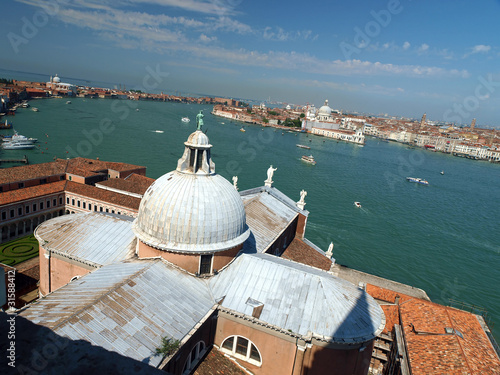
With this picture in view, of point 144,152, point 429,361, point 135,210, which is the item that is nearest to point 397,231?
point 429,361

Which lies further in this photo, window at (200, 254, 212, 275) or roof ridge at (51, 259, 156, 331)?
window at (200, 254, 212, 275)

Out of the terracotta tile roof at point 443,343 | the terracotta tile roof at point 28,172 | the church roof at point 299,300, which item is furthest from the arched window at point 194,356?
the terracotta tile roof at point 28,172

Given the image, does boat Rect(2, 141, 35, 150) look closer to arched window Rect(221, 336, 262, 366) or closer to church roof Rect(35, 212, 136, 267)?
church roof Rect(35, 212, 136, 267)

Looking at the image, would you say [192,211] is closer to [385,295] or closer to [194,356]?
[194,356]

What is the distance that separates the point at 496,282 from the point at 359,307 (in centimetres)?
2771

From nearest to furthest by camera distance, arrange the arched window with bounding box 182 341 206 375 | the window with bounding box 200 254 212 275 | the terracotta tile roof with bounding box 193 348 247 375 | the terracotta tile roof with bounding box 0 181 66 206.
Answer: the arched window with bounding box 182 341 206 375, the terracotta tile roof with bounding box 193 348 247 375, the window with bounding box 200 254 212 275, the terracotta tile roof with bounding box 0 181 66 206

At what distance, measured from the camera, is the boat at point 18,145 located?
5603cm

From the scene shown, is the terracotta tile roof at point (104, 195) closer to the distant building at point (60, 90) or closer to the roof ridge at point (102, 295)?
the roof ridge at point (102, 295)

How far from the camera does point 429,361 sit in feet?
47.0

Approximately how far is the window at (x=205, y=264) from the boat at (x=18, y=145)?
5864 centimetres

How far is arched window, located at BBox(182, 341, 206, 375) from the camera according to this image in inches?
434

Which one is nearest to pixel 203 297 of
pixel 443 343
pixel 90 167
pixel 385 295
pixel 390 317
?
pixel 443 343

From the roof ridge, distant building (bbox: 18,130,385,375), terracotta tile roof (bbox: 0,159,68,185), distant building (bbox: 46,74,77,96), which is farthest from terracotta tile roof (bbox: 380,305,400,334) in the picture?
distant building (bbox: 46,74,77,96)

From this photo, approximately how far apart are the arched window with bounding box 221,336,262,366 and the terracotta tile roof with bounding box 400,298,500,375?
711 centimetres
